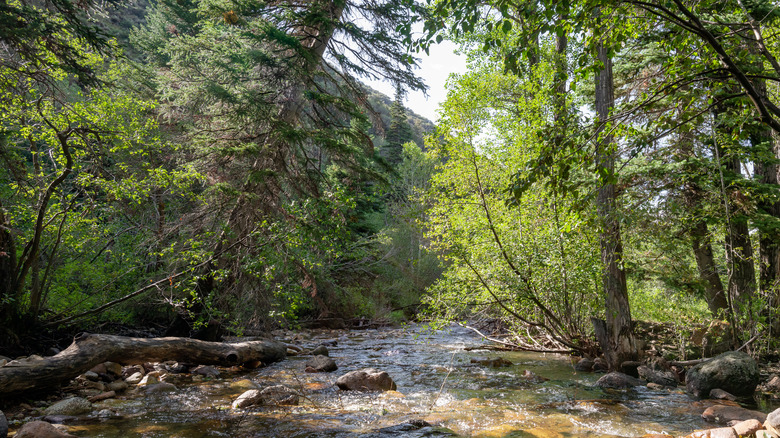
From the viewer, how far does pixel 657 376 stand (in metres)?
7.00

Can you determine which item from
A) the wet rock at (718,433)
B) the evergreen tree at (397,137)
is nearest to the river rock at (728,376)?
the wet rock at (718,433)

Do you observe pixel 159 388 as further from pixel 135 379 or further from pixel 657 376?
pixel 657 376

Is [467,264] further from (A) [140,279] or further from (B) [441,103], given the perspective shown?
(A) [140,279]

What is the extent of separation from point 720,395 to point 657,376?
114cm

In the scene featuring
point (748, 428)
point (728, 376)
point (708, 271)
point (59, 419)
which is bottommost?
point (59, 419)

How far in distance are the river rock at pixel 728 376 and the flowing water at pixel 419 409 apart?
0.99 feet

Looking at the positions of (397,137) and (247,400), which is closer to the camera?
(247,400)

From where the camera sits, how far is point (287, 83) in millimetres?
10969

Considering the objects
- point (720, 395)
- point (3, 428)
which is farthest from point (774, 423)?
point (3, 428)

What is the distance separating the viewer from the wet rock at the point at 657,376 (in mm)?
6906

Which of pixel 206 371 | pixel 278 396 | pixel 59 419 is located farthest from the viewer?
pixel 206 371

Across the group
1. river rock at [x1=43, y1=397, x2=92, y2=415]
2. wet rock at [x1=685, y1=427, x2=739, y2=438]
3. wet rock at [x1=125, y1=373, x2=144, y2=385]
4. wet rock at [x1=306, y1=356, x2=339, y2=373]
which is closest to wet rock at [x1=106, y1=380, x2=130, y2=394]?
wet rock at [x1=125, y1=373, x2=144, y2=385]

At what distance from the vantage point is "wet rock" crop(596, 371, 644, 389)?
6.63 metres

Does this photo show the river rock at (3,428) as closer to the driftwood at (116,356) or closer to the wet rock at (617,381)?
the driftwood at (116,356)
